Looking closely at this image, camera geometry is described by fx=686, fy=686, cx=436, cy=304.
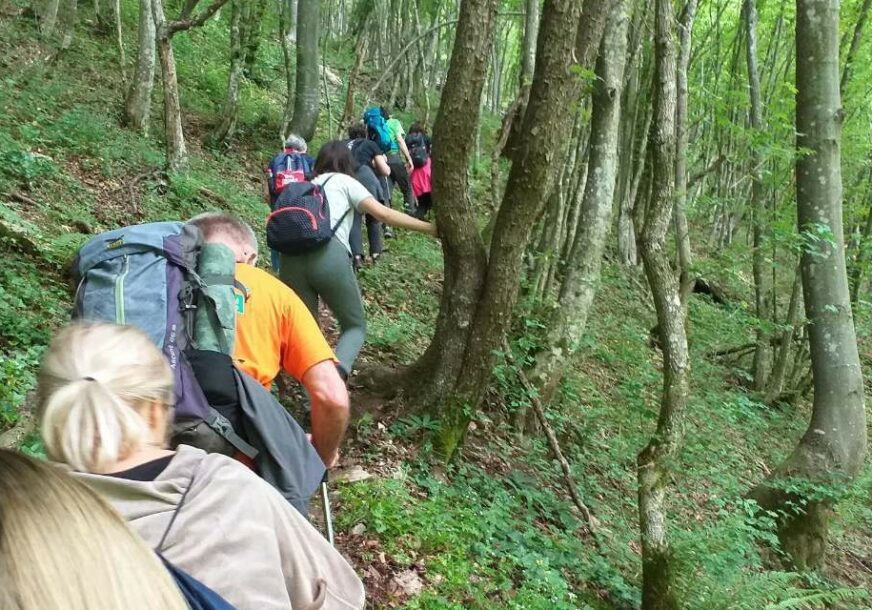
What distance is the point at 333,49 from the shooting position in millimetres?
27578

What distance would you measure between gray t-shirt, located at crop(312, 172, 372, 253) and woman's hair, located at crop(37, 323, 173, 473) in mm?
3117

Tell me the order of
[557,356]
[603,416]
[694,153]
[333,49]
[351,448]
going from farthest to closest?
[333,49]
[694,153]
[603,416]
[557,356]
[351,448]

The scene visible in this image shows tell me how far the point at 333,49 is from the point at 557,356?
80.6 ft

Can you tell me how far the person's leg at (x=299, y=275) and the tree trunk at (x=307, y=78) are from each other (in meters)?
8.39

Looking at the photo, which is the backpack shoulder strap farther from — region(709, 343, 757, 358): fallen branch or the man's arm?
region(709, 343, 757, 358): fallen branch

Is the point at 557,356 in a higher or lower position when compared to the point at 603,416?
higher

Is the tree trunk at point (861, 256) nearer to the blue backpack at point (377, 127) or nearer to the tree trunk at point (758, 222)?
the tree trunk at point (758, 222)

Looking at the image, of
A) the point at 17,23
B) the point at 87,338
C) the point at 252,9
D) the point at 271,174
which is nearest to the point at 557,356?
the point at 271,174

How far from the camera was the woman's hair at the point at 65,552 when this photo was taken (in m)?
0.87

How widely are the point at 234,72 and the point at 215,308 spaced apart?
421 inches

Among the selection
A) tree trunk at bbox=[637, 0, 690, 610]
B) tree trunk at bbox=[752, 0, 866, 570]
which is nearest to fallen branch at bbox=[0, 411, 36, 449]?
tree trunk at bbox=[637, 0, 690, 610]

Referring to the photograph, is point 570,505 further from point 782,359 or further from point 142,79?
point 142,79

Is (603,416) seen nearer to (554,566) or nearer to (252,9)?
(554,566)

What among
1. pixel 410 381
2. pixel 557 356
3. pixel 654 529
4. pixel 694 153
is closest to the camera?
pixel 654 529
